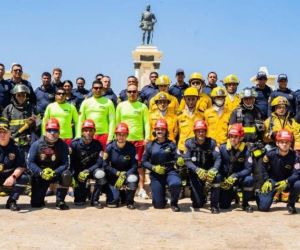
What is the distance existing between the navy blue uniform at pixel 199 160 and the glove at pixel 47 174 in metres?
2.29

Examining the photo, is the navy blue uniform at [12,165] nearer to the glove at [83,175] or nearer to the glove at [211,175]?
the glove at [83,175]

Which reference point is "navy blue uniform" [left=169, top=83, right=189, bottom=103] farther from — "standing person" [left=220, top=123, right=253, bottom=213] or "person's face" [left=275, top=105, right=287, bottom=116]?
"standing person" [left=220, top=123, right=253, bottom=213]

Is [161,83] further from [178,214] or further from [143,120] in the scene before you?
[178,214]

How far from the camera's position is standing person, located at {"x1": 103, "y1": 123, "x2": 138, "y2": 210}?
27.3 ft

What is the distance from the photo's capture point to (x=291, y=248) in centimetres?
550

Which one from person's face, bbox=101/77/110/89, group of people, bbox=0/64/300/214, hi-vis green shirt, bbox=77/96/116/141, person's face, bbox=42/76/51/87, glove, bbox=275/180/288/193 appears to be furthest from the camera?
person's face, bbox=101/77/110/89

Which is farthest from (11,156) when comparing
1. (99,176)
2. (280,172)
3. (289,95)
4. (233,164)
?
(289,95)

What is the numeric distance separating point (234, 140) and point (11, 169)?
3804 mm

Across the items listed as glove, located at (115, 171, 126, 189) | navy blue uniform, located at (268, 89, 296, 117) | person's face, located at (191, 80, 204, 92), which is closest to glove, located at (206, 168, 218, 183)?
glove, located at (115, 171, 126, 189)

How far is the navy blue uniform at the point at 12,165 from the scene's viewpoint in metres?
7.93

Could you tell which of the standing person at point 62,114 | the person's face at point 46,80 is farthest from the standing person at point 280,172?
the person's face at point 46,80

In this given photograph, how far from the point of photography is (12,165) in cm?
811

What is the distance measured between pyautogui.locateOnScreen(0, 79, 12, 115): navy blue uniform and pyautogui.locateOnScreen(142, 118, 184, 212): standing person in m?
3.53

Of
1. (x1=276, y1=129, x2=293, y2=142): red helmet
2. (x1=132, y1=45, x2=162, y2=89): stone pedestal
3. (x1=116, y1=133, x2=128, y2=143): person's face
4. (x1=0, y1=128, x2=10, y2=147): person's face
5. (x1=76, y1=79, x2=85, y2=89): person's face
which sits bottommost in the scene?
(x1=0, y1=128, x2=10, y2=147): person's face
